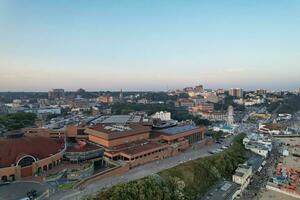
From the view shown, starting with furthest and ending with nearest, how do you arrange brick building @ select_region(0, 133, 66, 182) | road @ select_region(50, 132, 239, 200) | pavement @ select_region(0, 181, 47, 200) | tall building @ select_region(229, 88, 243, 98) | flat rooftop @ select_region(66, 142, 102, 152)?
tall building @ select_region(229, 88, 243, 98), flat rooftop @ select_region(66, 142, 102, 152), brick building @ select_region(0, 133, 66, 182), road @ select_region(50, 132, 239, 200), pavement @ select_region(0, 181, 47, 200)

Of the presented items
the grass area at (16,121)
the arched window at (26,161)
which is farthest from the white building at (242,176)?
the grass area at (16,121)

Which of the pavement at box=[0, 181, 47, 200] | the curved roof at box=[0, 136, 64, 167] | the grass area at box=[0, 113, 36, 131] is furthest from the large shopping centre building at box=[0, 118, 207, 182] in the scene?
the grass area at box=[0, 113, 36, 131]

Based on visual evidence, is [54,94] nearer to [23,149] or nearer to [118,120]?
[118,120]

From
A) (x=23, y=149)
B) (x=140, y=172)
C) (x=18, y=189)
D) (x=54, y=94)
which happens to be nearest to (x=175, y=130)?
(x=140, y=172)

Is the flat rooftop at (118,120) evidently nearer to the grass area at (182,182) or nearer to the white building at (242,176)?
the grass area at (182,182)

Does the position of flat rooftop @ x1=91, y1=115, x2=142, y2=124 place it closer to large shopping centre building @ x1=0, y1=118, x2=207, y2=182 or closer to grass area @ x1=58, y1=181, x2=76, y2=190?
large shopping centre building @ x1=0, y1=118, x2=207, y2=182

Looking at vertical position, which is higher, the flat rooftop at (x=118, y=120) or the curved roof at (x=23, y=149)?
the flat rooftop at (x=118, y=120)
